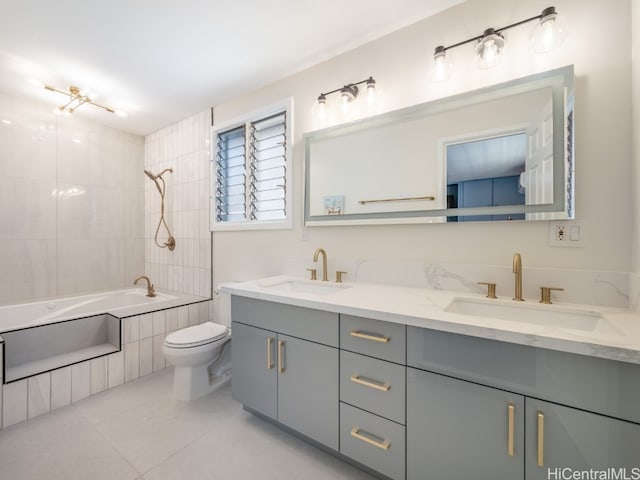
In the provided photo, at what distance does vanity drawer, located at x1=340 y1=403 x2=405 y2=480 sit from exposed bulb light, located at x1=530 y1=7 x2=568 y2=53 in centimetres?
180

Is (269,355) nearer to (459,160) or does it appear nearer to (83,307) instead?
(459,160)

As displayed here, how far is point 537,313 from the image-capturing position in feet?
4.02

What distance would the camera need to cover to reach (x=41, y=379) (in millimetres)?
1822

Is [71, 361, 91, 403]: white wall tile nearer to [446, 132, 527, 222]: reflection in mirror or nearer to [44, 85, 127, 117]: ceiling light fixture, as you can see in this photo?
[44, 85, 127, 117]: ceiling light fixture

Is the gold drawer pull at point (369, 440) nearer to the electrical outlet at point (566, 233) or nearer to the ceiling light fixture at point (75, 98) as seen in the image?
the electrical outlet at point (566, 233)

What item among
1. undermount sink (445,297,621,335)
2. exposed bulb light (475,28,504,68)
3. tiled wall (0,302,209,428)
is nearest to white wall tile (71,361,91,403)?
tiled wall (0,302,209,428)

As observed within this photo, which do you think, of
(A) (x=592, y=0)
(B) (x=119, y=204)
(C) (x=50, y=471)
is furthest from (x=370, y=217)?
(B) (x=119, y=204)

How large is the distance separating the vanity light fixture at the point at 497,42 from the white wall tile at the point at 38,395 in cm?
307

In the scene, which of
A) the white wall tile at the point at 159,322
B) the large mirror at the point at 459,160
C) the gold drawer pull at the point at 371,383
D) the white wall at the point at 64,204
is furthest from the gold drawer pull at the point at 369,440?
the white wall at the point at 64,204

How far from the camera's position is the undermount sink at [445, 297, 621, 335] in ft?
3.67

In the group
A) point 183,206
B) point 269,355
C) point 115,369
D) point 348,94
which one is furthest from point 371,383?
point 183,206

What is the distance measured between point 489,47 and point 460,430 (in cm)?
171

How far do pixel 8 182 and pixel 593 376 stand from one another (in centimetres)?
411

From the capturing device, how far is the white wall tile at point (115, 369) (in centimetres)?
213
